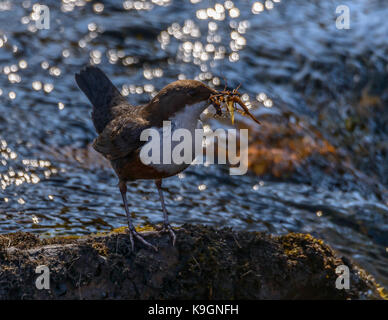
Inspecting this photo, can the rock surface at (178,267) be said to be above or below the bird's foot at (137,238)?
below

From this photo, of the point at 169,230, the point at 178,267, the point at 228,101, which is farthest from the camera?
the point at 228,101

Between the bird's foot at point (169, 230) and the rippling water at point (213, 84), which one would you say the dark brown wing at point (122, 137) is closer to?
the bird's foot at point (169, 230)

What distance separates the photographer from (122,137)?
3.61 metres

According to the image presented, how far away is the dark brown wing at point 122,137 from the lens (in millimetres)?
3521

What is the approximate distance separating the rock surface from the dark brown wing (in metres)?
0.59

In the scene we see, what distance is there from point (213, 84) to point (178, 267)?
4361mm

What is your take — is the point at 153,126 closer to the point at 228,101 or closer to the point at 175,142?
the point at 175,142

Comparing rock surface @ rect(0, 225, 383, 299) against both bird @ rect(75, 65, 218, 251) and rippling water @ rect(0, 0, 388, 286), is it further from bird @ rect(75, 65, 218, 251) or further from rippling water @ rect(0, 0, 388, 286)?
rippling water @ rect(0, 0, 388, 286)

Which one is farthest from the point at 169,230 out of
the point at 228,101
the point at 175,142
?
the point at 228,101

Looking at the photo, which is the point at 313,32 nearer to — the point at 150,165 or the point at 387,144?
the point at 387,144

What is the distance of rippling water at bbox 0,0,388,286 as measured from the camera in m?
5.02

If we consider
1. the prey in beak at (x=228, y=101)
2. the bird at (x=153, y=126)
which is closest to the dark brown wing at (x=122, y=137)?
the bird at (x=153, y=126)

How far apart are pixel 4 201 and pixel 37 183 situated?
47 centimetres

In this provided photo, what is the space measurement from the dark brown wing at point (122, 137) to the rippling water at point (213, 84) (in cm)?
87
